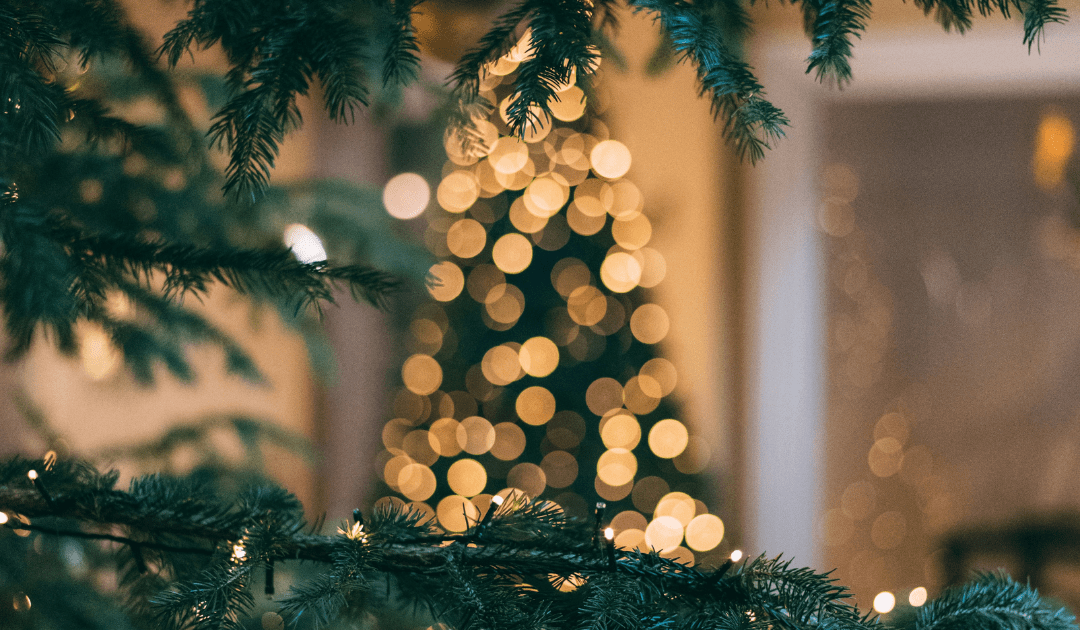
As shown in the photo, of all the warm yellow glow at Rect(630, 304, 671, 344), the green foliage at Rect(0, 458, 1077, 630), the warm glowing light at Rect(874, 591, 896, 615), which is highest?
the warm yellow glow at Rect(630, 304, 671, 344)

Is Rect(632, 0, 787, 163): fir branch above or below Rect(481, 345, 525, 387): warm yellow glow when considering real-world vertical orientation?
below

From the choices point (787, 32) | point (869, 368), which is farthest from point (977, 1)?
point (869, 368)

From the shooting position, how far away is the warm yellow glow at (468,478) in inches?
61.9

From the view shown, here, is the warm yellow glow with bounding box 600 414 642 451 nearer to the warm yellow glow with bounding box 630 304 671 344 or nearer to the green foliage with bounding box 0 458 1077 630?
the warm yellow glow with bounding box 630 304 671 344

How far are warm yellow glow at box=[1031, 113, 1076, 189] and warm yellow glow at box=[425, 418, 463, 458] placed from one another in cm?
186

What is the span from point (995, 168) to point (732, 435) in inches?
45.1

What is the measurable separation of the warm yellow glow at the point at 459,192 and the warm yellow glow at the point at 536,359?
1.17ft

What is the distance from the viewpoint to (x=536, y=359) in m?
1.60

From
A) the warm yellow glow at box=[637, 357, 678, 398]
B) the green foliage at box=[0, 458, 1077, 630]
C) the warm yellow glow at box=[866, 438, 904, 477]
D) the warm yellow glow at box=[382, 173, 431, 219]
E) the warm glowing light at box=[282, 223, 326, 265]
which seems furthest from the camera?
the warm yellow glow at box=[866, 438, 904, 477]

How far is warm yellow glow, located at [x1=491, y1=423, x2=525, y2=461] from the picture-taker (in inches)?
61.8

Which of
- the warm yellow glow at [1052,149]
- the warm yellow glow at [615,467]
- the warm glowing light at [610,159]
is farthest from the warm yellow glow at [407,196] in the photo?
the warm yellow glow at [1052,149]

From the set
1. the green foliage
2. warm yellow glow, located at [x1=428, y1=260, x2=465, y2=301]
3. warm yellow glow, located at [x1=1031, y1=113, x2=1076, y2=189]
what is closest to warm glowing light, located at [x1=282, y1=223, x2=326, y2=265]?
the green foliage

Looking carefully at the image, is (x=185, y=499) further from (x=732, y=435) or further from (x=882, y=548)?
(x=882, y=548)

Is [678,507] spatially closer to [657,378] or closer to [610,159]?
[657,378]
